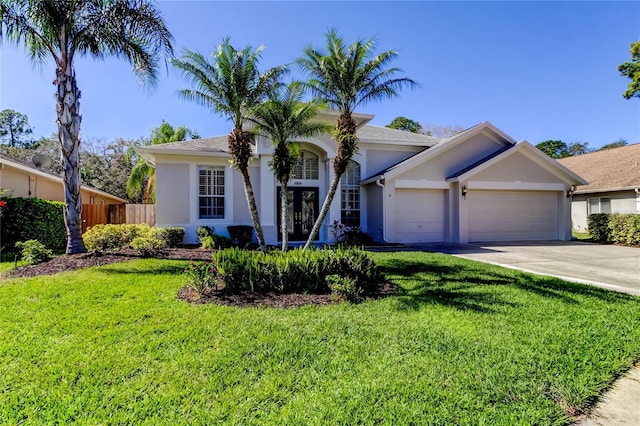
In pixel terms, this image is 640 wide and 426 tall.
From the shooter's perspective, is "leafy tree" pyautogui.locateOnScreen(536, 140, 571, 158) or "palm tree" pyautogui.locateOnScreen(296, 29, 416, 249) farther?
"leafy tree" pyautogui.locateOnScreen(536, 140, 571, 158)

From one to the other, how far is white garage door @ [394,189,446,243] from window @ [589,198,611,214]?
13904mm

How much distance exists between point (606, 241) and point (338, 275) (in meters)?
17.1

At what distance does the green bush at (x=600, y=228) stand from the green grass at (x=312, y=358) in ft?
42.2

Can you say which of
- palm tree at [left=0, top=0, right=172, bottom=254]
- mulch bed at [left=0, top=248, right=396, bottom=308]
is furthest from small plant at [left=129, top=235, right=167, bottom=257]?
palm tree at [left=0, top=0, right=172, bottom=254]

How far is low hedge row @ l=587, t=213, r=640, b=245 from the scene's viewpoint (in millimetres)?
14250

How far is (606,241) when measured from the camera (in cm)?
1557

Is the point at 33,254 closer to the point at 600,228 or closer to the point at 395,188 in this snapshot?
the point at 395,188

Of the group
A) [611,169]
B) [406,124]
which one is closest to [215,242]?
[611,169]

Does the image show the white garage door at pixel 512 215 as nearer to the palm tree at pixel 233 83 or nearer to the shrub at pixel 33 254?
the palm tree at pixel 233 83

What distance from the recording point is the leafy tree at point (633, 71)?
1386cm

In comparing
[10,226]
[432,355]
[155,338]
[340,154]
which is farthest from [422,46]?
[10,226]

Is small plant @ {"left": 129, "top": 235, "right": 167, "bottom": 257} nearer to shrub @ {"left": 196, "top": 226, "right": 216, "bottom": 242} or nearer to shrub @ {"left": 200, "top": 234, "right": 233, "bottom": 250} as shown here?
shrub @ {"left": 200, "top": 234, "right": 233, "bottom": 250}

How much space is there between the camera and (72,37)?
9.47 metres

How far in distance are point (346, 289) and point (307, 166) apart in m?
10.5
